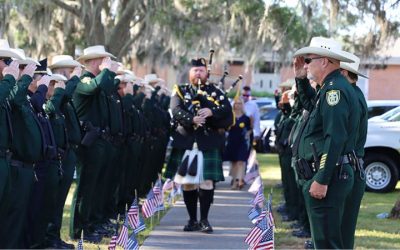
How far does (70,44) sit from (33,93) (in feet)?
48.8

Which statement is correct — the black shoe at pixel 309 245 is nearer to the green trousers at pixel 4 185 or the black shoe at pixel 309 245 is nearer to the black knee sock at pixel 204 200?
the black knee sock at pixel 204 200

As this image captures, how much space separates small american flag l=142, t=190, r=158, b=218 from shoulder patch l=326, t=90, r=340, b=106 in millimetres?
4159

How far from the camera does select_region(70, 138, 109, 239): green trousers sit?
8617mm

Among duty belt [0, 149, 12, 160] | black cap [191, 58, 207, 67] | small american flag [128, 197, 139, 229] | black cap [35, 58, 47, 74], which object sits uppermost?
black cap [191, 58, 207, 67]

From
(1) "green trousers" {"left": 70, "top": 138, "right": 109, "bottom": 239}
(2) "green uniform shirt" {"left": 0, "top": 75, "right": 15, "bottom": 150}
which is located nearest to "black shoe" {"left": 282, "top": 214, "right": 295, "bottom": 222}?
(1) "green trousers" {"left": 70, "top": 138, "right": 109, "bottom": 239}

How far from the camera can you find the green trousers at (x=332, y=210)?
5.77 m

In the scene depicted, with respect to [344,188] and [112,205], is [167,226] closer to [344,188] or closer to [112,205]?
[112,205]

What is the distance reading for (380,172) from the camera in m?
14.5

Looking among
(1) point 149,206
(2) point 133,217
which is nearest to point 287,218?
(1) point 149,206

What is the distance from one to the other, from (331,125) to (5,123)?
2.69 metres

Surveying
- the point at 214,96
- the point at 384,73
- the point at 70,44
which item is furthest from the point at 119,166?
the point at 384,73

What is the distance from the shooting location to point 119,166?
33.3ft

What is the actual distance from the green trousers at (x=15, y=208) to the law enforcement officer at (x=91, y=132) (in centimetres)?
178

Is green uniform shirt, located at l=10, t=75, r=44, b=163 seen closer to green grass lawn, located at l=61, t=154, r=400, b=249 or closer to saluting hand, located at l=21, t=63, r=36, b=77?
saluting hand, located at l=21, t=63, r=36, b=77
